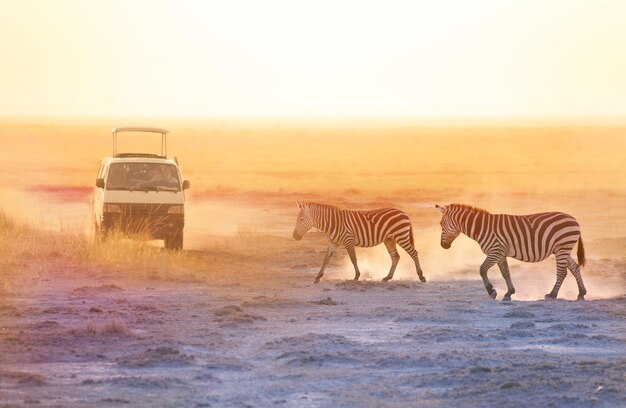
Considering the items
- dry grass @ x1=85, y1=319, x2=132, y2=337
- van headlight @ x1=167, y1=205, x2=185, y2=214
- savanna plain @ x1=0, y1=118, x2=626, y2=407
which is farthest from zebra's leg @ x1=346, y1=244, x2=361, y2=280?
dry grass @ x1=85, y1=319, x2=132, y2=337

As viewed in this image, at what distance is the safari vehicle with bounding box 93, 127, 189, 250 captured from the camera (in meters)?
27.0

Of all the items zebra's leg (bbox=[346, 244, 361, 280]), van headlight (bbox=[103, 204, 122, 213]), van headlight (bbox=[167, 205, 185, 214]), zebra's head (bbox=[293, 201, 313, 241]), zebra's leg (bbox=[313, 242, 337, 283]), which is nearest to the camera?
zebra's leg (bbox=[313, 242, 337, 283])

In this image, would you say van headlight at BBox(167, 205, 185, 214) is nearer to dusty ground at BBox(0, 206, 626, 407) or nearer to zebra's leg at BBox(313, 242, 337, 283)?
dusty ground at BBox(0, 206, 626, 407)

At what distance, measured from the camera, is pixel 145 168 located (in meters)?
27.9

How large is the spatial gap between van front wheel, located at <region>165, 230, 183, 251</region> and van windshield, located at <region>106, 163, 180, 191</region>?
2.80 ft

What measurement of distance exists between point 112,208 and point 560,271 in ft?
30.7

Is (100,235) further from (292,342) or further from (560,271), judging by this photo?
(292,342)

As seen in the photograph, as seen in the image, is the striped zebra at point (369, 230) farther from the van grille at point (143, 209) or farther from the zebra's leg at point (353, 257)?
the van grille at point (143, 209)

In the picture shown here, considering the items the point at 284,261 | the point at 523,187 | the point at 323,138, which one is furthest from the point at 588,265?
the point at 323,138

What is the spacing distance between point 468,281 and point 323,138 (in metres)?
106

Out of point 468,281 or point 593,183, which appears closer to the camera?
point 468,281

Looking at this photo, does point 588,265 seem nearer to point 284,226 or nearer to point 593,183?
point 284,226

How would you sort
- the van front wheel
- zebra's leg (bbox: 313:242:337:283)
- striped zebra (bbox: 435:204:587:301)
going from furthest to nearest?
the van front wheel, zebra's leg (bbox: 313:242:337:283), striped zebra (bbox: 435:204:587:301)

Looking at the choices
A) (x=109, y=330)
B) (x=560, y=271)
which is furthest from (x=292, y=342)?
(x=560, y=271)
